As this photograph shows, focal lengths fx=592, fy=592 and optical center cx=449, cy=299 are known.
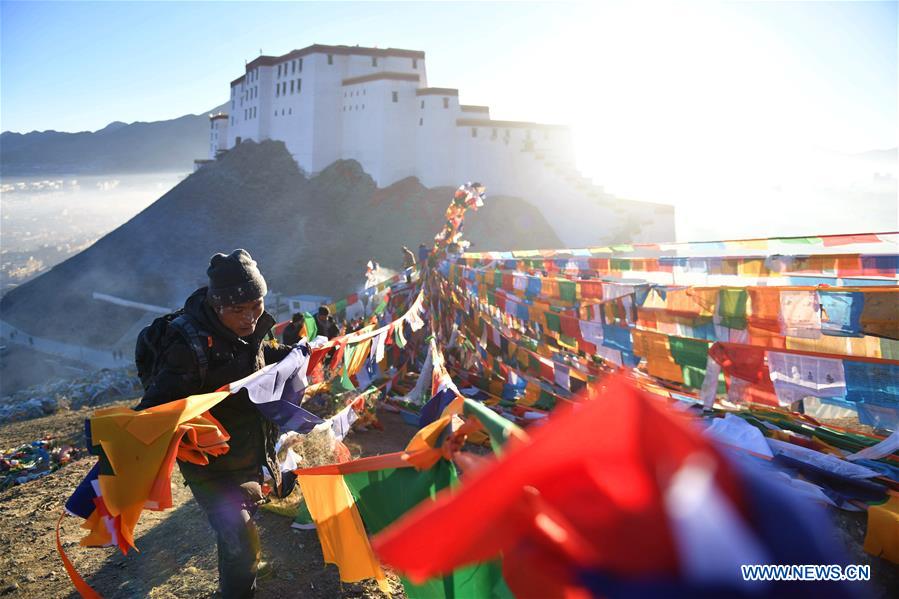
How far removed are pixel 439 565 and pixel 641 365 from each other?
4333 millimetres

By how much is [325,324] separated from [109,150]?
7304 inches

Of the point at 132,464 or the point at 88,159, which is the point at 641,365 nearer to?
the point at 132,464

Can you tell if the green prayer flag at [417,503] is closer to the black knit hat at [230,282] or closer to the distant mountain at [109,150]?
the black knit hat at [230,282]

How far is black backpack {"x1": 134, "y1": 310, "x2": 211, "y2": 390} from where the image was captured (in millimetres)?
2938

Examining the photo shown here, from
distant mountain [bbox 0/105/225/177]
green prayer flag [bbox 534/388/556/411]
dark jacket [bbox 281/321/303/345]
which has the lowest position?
green prayer flag [bbox 534/388/556/411]

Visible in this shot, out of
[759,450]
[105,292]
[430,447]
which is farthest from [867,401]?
[105,292]

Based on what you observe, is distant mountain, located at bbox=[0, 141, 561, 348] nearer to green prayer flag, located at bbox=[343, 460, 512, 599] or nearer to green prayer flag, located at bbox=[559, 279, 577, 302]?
green prayer flag, located at bbox=[559, 279, 577, 302]

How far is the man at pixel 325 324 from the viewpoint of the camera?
304 inches

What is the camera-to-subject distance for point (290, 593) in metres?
3.56

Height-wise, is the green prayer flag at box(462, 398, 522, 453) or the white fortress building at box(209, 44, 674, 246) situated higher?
the white fortress building at box(209, 44, 674, 246)

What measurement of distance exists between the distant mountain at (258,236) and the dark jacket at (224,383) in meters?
28.1

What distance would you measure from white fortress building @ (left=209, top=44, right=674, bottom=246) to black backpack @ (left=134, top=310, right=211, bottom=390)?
3213cm

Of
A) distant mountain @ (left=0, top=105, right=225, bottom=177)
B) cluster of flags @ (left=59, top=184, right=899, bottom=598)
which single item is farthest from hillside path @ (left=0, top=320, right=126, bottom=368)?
distant mountain @ (left=0, top=105, right=225, bottom=177)

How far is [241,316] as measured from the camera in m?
3.10
